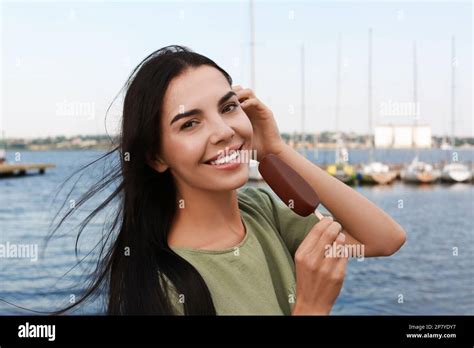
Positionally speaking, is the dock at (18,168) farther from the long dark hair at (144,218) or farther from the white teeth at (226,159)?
the white teeth at (226,159)

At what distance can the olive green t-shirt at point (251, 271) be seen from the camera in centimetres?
165

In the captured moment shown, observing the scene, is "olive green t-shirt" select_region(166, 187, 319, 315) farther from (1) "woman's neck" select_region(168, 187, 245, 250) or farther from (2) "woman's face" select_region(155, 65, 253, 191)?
(2) "woman's face" select_region(155, 65, 253, 191)

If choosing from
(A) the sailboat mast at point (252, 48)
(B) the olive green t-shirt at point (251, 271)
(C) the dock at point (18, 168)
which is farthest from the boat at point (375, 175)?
(B) the olive green t-shirt at point (251, 271)

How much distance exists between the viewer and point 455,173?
90.8 feet

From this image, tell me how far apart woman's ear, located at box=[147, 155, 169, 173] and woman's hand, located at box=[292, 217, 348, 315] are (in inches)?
16.9

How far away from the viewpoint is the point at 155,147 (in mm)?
1710

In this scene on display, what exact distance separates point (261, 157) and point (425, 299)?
13345mm

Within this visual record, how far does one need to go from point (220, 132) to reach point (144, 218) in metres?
0.34

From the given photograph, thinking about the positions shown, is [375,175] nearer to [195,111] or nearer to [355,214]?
[355,214]

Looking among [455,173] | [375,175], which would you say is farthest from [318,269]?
[455,173]
